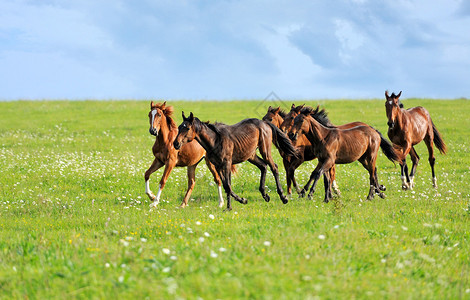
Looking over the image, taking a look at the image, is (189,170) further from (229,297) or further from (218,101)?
(218,101)

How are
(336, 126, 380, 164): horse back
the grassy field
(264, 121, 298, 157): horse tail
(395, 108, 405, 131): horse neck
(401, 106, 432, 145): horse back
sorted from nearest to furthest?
1. the grassy field
2. (336, 126, 380, 164): horse back
3. (264, 121, 298, 157): horse tail
4. (395, 108, 405, 131): horse neck
5. (401, 106, 432, 145): horse back

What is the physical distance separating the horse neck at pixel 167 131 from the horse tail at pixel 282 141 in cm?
257

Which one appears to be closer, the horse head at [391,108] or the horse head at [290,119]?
the horse head at [290,119]

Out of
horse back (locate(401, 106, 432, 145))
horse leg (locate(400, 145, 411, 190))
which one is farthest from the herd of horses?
horse back (locate(401, 106, 432, 145))

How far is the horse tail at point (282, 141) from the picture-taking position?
12.8 meters

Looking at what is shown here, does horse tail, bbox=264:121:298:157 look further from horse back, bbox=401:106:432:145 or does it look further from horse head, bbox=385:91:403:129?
horse back, bbox=401:106:432:145

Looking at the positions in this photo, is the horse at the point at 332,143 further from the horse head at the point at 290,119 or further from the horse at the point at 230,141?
the horse at the point at 230,141

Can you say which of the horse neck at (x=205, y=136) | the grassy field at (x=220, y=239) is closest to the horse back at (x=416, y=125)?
the grassy field at (x=220, y=239)

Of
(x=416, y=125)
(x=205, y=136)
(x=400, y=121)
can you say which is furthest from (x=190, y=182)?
(x=416, y=125)

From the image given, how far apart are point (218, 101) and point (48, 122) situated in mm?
18196

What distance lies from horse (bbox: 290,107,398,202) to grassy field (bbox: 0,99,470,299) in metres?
0.77

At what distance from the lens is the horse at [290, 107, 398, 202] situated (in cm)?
1205

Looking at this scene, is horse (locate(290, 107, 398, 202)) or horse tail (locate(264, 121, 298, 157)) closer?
horse (locate(290, 107, 398, 202))

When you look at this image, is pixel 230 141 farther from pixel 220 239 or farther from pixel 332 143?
pixel 220 239
